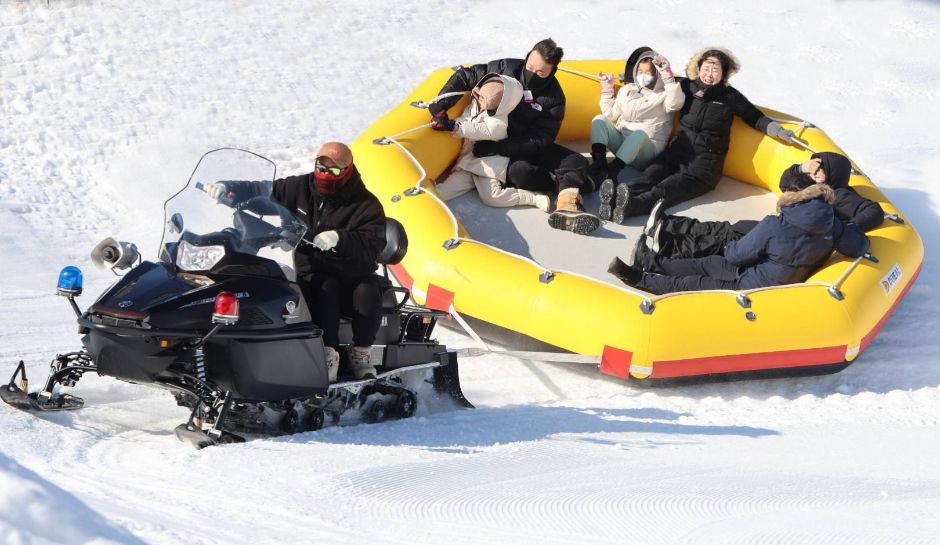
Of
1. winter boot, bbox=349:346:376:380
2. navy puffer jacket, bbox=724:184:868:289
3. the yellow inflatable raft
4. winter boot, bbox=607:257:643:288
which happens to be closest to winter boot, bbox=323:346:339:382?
winter boot, bbox=349:346:376:380

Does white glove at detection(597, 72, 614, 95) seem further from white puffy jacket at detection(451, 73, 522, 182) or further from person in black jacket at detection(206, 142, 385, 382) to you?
person in black jacket at detection(206, 142, 385, 382)

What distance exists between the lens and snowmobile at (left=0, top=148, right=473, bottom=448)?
5.07 metres

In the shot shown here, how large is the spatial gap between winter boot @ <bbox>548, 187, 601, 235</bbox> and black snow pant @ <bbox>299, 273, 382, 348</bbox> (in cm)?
292

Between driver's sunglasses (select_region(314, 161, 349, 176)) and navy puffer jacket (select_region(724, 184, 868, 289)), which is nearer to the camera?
driver's sunglasses (select_region(314, 161, 349, 176))

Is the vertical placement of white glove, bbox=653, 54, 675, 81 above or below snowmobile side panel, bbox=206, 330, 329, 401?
above

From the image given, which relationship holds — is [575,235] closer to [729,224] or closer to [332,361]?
[729,224]

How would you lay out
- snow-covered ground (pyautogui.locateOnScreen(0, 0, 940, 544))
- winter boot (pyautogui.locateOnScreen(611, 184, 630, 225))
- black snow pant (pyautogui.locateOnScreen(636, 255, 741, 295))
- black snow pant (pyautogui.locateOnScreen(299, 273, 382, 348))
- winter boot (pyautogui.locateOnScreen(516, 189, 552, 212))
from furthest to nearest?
1. winter boot (pyautogui.locateOnScreen(516, 189, 552, 212))
2. winter boot (pyautogui.locateOnScreen(611, 184, 630, 225))
3. black snow pant (pyautogui.locateOnScreen(636, 255, 741, 295))
4. black snow pant (pyautogui.locateOnScreen(299, 273, 382, 348))
5. snow-covered ground (pyautogui.locateOnScreen(0, 0, 940, 544))

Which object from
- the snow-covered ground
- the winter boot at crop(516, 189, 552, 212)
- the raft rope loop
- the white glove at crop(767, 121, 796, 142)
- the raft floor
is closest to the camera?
the snow-covered ground

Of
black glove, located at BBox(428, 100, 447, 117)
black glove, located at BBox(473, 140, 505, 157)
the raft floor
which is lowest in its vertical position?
the raft floor

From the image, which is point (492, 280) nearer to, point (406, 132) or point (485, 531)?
point (406, 132)

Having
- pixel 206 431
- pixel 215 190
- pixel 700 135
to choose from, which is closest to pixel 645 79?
pixel 700 135

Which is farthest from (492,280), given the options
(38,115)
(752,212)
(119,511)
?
(38,115)

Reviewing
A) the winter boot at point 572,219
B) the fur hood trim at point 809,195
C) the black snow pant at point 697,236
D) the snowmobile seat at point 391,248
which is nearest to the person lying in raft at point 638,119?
the winter boot at point 572,219

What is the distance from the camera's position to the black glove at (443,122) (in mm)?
9070
